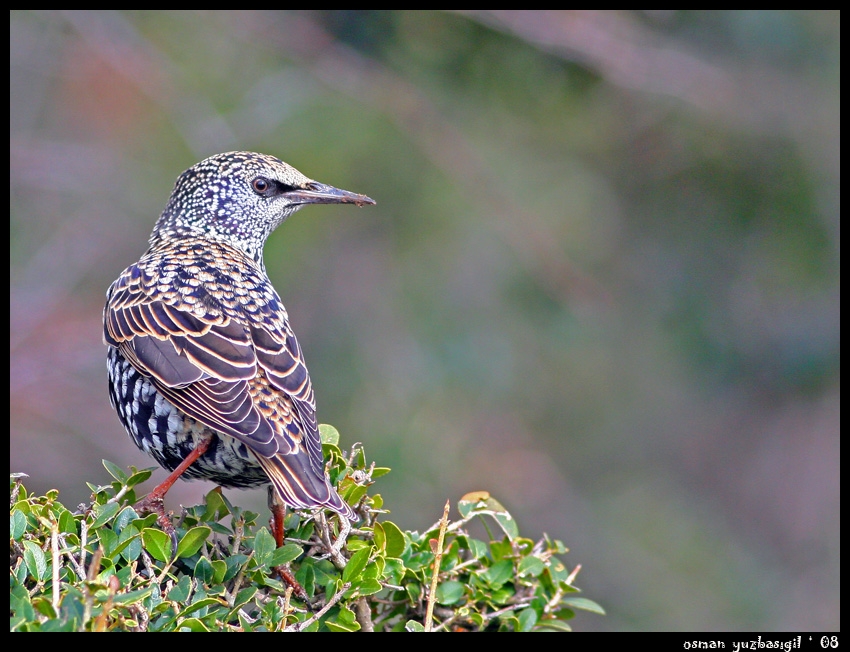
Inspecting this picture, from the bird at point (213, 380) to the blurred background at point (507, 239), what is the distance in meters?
3.34

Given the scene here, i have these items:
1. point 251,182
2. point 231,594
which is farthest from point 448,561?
point 251,182

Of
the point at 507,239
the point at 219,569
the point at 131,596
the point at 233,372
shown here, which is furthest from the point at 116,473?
the point at 507,239

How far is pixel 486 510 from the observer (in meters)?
3.27

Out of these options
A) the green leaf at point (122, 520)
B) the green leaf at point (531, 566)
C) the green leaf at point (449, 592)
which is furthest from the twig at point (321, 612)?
the green leaf at point (531, 566)

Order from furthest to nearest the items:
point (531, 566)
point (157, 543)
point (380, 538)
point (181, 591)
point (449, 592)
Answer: point (531, 566), point (449, 592), point (380, 538), point (157, 543), point (181, 591)

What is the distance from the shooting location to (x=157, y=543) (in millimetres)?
2709

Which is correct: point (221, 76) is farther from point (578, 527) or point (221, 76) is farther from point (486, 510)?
point (486, 510)

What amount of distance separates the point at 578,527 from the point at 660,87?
3945 millimetres

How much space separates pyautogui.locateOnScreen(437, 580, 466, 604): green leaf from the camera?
305 centimetres

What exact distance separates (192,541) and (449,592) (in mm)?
768

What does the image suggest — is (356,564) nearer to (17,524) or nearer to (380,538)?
(380,538)

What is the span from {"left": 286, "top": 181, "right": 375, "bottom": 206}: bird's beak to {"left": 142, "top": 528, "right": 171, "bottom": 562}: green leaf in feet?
6.72

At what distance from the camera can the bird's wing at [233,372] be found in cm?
323

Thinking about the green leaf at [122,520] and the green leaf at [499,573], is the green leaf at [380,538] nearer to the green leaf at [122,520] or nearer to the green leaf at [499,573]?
the green leaf at [499,573]
